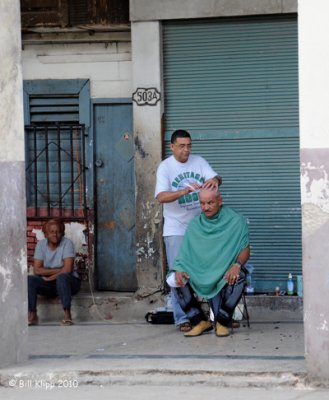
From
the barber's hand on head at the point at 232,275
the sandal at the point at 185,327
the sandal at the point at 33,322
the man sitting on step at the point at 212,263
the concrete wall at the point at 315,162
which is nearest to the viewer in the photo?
the concrete wall at the point at 315,162

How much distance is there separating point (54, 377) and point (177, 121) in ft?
11.5

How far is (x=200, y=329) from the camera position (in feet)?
30.8

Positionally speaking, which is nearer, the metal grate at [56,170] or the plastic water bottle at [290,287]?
the plastic water bottle at [290,287]

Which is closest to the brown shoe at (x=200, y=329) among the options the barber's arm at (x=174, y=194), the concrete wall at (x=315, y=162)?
the barber's arm at (x=174, y=194)

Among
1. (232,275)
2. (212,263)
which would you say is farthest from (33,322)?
(232,275)

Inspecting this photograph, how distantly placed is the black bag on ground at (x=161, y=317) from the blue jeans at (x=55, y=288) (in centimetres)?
78

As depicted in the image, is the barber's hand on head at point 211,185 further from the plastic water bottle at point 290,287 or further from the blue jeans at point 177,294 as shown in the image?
the plastic water bottle at point 290,287

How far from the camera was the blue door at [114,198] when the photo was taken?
36.2 feet

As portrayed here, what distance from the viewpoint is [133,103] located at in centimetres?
1060

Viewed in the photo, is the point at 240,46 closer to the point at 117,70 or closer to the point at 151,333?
the point at 117,70

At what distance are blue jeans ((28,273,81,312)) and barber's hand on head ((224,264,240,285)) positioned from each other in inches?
72.0

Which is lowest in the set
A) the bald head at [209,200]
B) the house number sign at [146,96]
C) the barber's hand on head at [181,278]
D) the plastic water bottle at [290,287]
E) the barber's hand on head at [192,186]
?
the plastic water bottle at [290,287]

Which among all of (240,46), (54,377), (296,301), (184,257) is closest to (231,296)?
(184,257)

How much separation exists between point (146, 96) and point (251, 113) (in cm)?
100
